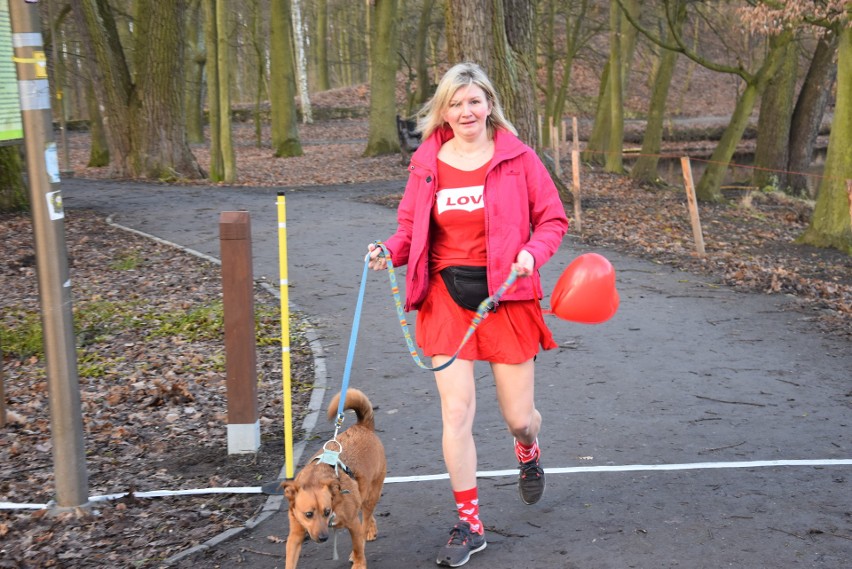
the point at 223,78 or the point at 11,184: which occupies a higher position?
the point at 223,78

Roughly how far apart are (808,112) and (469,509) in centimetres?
2349

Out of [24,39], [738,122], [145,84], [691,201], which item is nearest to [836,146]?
[691,201]

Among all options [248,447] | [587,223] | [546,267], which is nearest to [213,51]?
[587,223]

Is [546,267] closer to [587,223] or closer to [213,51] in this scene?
[587,223]

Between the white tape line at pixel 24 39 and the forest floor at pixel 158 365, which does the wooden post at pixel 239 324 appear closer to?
the forest floor at pixel 158 365

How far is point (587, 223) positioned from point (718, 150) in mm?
6954

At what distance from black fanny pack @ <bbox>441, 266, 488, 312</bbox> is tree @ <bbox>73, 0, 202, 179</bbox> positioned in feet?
64.8

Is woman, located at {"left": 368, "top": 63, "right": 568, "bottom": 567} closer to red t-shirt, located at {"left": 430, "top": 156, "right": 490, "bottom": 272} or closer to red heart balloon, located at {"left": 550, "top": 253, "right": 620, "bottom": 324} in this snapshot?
red t-shirt, located at {"left": 430, "top": 156, "right": 490, "bottom": 272}

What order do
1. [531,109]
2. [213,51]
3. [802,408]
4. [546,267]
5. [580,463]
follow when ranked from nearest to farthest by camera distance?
[580,463] → [802,408] → [546,267] → [531,109] → [213,51]

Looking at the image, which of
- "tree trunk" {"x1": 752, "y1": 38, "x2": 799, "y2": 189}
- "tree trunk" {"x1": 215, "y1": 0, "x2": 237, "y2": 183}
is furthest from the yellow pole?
"tree trunk" {"x1": 752, "y1": 38, "x2": 799, "y2": 189}

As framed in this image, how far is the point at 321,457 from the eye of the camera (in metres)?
4.04

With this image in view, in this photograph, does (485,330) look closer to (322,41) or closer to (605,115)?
(605,115)

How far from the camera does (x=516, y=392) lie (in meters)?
4.54

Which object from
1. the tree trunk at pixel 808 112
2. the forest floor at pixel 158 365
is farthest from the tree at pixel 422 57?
the forest floor at pixel 158 365
